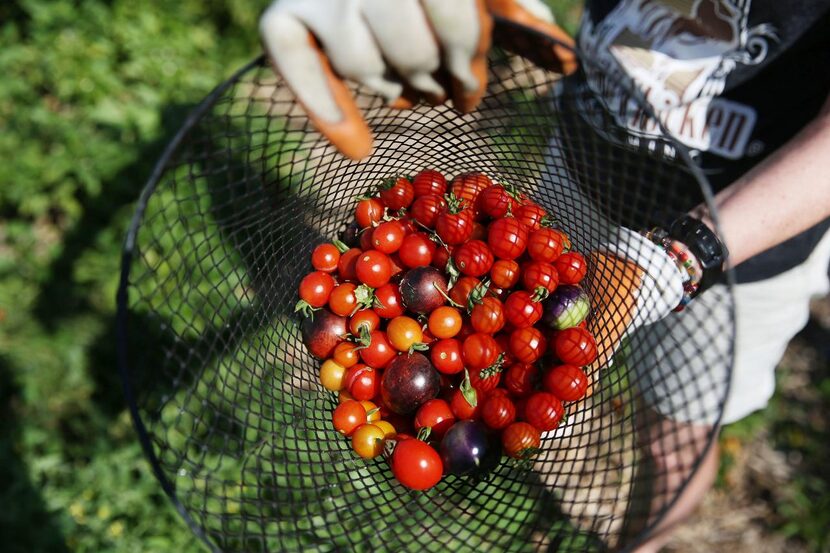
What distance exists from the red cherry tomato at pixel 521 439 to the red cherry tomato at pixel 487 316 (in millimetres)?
257

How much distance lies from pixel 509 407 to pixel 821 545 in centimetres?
184

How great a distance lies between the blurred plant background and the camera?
8.11 ft

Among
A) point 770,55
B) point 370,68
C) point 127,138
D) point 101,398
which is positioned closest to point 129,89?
point 127,138

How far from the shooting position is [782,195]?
63.7 inches

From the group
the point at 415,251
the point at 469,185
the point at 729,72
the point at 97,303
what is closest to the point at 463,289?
the point at 415,251

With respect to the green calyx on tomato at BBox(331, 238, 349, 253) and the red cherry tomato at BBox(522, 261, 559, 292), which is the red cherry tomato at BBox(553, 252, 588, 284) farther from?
the green calyx on tomato at BBox(331, 238, 349, 253)

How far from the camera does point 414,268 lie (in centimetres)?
175

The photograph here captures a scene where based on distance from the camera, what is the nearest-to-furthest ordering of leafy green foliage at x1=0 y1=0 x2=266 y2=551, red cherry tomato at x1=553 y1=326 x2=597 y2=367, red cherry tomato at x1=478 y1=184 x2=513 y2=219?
red cherry tomato at x1=553 y1=326 x2=597 y2=367, red cherry tomato at x1=478 y1=184 x2=513 y2=219, leafy green foliage at x1=0 y1=0 x2=266 y2=551

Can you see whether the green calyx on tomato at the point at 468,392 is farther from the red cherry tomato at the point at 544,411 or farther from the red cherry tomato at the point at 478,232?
the red cherry tomato at the point at 478,232

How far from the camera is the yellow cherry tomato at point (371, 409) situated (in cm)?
163

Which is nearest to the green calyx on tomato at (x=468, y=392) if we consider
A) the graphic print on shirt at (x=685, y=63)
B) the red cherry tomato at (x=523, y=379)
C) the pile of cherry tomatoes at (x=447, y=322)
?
the pile of cherry tomatoes at (x=447, y=322)

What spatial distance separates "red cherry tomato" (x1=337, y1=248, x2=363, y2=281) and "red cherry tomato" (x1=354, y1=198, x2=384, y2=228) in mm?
84

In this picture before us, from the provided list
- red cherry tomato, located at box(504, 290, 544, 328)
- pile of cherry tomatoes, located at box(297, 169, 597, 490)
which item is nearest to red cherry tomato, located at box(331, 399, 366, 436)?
pile of cherry tomatoes, located at box(297, 169, 597, 490)

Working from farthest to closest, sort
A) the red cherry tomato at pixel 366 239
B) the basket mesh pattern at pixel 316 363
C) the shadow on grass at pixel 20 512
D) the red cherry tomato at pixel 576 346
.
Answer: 1. the shadow on grass at pixel 20 512
2. the red cherry tomato at pixel 366 239
3. the red cherry tomato at pixel 576 346
4. the basket mesh pattern at pixel 316 363
